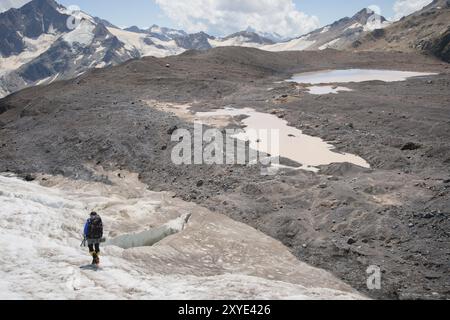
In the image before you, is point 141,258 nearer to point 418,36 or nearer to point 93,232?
point 93,232

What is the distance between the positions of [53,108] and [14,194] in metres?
21.4

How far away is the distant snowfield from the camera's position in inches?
496

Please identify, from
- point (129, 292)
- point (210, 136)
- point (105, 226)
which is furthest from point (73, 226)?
point (210, 136)

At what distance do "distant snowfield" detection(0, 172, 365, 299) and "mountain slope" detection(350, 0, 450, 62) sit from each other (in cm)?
8174

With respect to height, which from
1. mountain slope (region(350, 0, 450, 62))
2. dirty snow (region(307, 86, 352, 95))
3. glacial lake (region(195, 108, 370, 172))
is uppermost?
mountain slope (region(350, 0, 450, 62))

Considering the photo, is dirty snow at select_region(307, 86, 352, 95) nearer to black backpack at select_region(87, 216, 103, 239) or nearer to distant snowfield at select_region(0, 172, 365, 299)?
distant snowfield at select_region(0, 172, 365, 299)

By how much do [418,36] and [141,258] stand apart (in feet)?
385

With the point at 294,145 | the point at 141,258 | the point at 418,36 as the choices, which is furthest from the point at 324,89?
the point at 418,36

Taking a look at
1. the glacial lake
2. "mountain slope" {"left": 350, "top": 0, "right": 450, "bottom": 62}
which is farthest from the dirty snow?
"mountain slope" {"left": 350, "top": 0, "right": 450, "bottom": 62}

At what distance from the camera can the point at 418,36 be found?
4500 inches

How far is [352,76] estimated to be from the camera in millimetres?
65125

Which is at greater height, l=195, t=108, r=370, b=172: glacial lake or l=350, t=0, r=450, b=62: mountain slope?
l=350, t=0, r=450, b=62: mountain slope

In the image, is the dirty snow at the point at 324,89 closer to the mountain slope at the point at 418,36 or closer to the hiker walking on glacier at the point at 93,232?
the hiker walking on glacier at the point at 93,232
